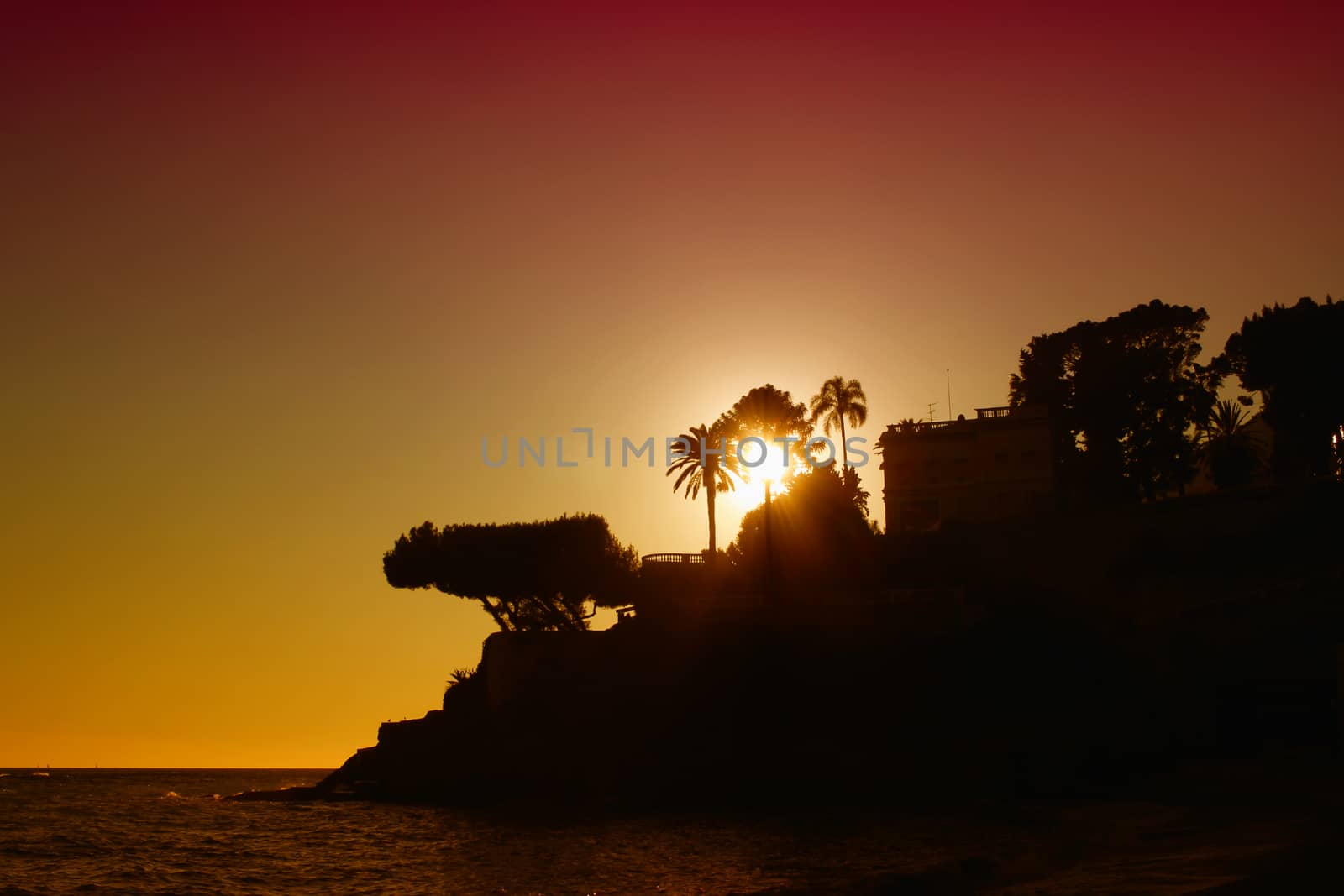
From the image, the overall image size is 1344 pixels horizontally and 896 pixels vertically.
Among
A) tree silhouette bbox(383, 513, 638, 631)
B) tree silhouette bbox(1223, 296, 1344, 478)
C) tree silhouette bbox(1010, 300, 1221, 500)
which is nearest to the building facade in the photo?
tree silhouette bbox(1010, 300, 1221, 500)

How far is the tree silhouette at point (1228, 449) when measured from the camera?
74750 millimetres

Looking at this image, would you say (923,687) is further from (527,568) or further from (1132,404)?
(1132,404)

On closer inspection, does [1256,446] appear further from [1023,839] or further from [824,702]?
[1023,839]

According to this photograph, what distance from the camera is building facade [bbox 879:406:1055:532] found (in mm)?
77125

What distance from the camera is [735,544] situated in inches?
3007

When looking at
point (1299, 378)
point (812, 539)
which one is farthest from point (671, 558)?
point (1299, 378)

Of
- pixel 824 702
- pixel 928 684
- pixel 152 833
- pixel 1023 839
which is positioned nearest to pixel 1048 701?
pixel 928 684

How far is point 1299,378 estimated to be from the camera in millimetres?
71812

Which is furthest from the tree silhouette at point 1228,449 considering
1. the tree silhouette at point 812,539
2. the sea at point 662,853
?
the sea at point 662,853

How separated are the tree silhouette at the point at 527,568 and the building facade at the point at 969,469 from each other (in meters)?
18.7

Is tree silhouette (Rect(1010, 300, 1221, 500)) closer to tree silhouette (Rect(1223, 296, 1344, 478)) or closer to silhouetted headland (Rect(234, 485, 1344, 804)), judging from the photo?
tree silhouette (Rect(1223, 296, 1344, 478))

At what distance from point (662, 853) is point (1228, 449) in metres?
53.0

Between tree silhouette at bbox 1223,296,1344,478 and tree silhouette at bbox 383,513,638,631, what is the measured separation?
38.8 metres

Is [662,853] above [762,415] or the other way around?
the other way around
